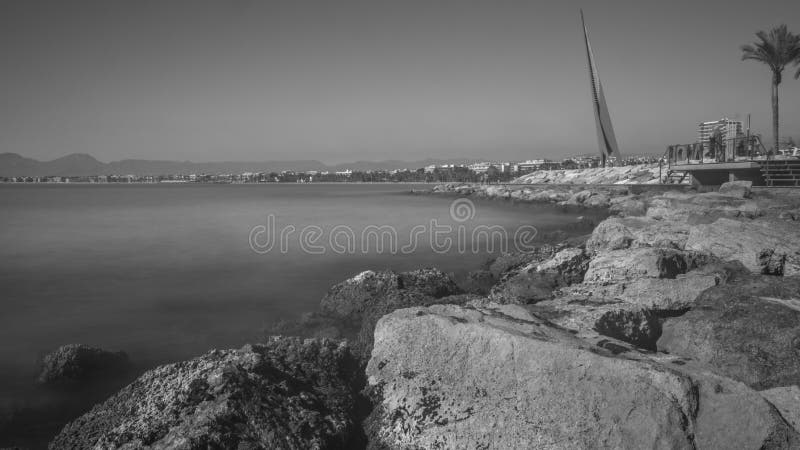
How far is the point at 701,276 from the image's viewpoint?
5.41m

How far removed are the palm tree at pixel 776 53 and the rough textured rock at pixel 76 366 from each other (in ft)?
107

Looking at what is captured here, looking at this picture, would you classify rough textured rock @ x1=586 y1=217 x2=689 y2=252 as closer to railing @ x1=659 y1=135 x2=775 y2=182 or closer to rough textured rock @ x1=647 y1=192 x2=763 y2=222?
rough textured rock @ x1=647 y1=192 x2=763 y2=222

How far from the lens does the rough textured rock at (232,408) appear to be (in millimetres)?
2783

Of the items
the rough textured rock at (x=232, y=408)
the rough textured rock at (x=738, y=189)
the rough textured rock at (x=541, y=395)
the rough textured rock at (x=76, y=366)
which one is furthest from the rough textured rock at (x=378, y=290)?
the rough textured rock at (x=738, y=189)

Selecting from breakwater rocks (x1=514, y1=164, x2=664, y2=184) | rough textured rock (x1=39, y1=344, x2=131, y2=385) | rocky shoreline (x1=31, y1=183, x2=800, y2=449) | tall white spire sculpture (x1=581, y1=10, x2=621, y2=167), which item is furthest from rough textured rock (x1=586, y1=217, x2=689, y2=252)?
tall white spire sculpture (x1=581, y1=10, x2=621, y2=167)

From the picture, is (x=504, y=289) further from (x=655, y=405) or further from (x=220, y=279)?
(x=220, y=279)

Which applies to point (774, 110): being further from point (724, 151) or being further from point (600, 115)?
point (600, 115)

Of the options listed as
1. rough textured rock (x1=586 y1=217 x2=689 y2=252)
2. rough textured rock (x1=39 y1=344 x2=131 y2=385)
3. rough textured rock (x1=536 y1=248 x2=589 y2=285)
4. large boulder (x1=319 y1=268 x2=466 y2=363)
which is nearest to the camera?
rough textured rock (x1=39 y1=344 x2=131 y2=385)

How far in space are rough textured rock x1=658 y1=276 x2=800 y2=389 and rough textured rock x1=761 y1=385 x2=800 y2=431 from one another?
0.58 metres

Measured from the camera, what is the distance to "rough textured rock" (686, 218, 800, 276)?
237 inches

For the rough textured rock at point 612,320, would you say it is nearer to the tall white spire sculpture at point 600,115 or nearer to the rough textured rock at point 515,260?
the rough textured rock at point 515,260

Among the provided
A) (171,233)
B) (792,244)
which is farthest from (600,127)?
(792,244)

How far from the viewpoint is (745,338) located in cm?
371

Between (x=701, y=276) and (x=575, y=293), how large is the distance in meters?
1.47
